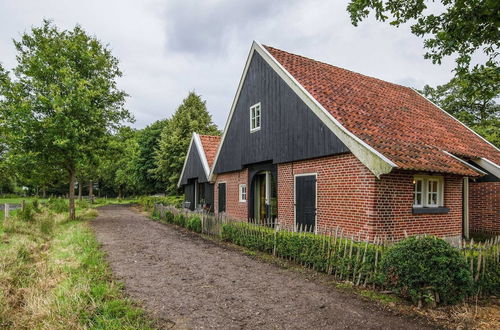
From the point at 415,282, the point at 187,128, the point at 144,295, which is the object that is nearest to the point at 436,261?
the point at 415,282

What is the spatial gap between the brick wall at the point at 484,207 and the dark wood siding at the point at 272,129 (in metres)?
6.90

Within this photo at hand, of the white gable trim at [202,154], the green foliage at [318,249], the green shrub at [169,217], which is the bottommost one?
the green shrub at [169,217]

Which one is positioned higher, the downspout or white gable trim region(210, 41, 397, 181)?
white gable trim region(210, 41, 397, 181)

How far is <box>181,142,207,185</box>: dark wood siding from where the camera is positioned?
21.4 metres

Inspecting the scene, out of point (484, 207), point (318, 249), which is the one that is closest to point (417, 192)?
point (318, 249)

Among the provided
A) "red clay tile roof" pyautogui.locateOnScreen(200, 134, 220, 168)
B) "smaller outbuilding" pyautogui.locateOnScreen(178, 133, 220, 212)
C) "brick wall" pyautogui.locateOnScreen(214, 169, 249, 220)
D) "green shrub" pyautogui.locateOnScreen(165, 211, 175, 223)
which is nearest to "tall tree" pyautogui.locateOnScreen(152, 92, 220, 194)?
"smaller outbuilding" pyautogui.locateOnScreen(178, 133, 220, 212)

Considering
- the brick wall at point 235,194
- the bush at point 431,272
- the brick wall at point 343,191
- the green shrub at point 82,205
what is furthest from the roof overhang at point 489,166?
the green shrub at point 82,205

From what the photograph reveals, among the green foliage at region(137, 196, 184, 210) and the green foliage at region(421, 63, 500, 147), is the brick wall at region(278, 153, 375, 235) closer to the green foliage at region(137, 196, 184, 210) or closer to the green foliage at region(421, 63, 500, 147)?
the green foliage at region(421, 63, 500, 147)

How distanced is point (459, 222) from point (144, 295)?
32.1ft

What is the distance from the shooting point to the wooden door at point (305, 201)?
1038 centimetres

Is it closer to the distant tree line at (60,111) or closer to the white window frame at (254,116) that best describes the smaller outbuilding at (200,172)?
the distant tree line at (60,111)

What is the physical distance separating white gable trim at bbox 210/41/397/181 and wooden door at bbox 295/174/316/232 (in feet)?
6.45

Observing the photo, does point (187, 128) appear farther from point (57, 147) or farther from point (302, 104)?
point (302, 104)

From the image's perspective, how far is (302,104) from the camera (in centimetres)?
1091
